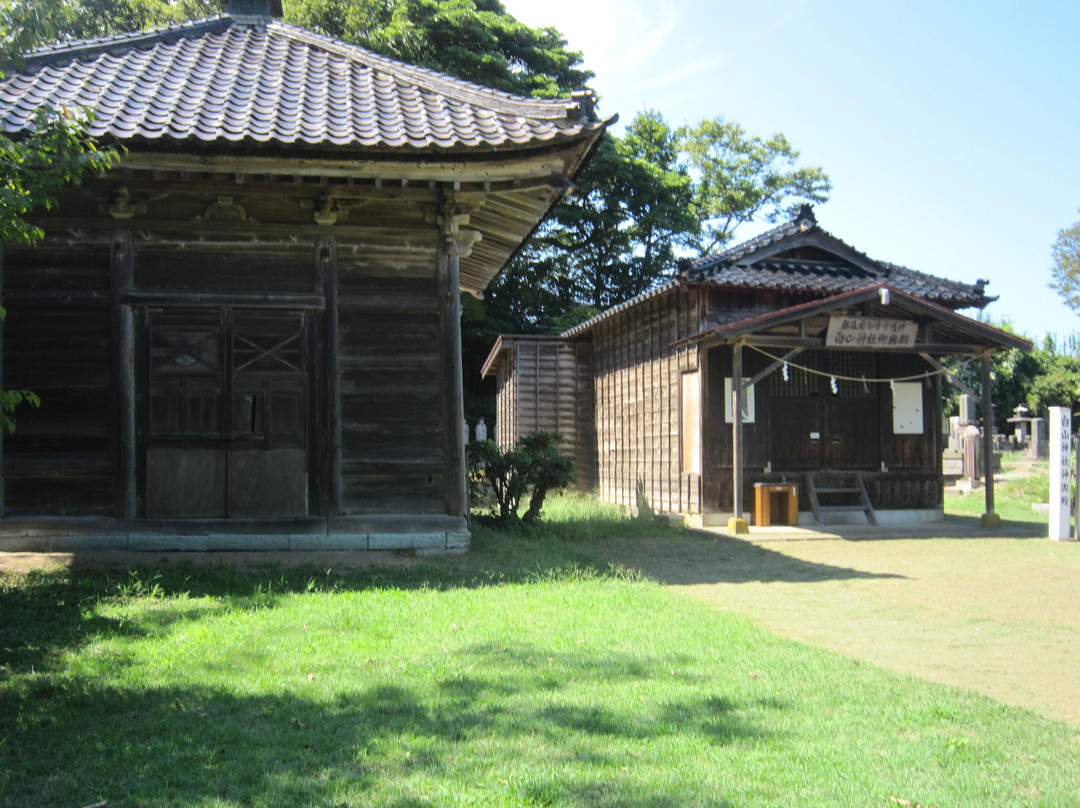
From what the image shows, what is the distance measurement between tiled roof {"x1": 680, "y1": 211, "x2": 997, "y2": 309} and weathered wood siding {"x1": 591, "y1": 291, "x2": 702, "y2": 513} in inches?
32.4

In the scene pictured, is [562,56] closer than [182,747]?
No

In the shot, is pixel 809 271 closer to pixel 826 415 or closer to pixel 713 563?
pixel 826 415

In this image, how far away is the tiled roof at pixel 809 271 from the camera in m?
14.5

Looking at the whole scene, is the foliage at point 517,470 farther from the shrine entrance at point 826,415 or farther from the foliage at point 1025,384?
the foliage at point 1025,384

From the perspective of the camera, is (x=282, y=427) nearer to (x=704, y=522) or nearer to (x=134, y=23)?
(x=704, y=522)

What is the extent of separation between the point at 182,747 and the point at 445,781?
1.23 meters

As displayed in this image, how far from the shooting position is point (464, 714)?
13.9 ft

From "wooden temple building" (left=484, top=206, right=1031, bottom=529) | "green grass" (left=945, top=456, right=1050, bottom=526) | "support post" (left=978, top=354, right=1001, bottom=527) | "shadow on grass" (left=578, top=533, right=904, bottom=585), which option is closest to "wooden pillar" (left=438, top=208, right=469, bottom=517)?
"shadow on grass" (left=578, top=533, right=904, bottom=585)

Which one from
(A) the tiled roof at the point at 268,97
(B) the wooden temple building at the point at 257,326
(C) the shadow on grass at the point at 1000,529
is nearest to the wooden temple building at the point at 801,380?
(C) the shadow on grass at the point at 1000,529

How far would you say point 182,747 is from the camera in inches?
148

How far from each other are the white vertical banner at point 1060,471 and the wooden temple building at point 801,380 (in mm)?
1783

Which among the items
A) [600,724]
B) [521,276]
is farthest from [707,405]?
[521,276]

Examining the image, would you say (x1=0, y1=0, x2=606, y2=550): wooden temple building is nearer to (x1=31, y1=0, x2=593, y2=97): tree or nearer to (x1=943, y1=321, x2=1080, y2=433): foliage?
(x1=31, y1=0, x2=593, y2=97): tree

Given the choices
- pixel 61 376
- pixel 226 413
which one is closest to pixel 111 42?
pixel 61 376
